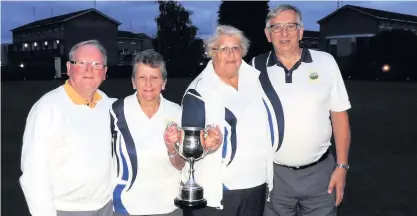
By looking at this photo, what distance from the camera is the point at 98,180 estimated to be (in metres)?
2.84

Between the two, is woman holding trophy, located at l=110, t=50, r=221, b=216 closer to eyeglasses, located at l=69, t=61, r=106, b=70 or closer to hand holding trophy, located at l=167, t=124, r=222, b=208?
hand holding trophy, located at l=167, t=124, r=222, b=208

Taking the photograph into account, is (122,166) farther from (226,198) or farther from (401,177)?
(401,177)

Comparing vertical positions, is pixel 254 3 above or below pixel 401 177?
above

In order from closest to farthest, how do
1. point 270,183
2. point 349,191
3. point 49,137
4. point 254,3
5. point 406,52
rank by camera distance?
1. point 49,137
2. point 270,183
3. point 349,191
4. point 406,52
5. point 254,3

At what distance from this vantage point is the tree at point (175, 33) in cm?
6094

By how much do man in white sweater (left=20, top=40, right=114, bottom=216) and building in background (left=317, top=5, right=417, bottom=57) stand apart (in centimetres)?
5077

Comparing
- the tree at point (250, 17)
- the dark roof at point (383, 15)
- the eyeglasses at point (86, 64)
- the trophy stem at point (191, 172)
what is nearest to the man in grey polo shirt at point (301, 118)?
the trophy stem at point (191, 172)

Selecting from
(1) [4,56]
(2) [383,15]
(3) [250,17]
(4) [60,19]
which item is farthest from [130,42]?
(2) [383,15]

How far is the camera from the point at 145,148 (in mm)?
2949

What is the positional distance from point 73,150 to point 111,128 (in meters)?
0.32

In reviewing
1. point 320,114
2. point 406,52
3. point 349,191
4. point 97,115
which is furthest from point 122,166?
point 406,52

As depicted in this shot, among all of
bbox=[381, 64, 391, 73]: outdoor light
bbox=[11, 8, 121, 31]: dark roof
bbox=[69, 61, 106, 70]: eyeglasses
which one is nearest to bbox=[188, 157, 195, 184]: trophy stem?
bbox=[69, 61, 106, 70]: eyeglasses

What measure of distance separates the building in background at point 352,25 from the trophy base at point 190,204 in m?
50.5

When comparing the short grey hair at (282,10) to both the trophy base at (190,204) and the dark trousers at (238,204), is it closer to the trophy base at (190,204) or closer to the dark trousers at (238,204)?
→ the dark trousers at (238,204)
